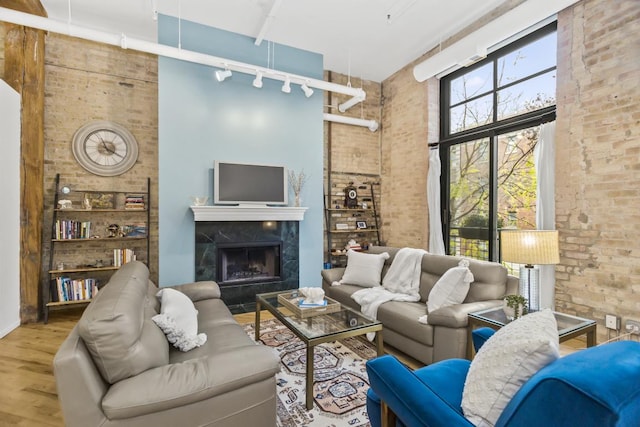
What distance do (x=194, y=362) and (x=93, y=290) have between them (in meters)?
3.30

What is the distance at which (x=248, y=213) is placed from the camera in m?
4.42

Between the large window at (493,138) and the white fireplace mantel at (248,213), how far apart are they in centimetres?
240

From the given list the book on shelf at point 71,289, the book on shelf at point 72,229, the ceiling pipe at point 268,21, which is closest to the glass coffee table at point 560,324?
the ceiling pipe at point 268,21

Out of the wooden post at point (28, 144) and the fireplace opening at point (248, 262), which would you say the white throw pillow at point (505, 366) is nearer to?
the fireplace opening at point (248, 262)

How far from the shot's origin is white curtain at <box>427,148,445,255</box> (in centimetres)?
488

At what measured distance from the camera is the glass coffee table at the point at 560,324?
7.11ft

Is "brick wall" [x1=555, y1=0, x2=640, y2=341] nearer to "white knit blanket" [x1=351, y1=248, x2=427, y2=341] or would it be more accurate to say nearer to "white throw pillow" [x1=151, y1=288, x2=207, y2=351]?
"white knit blanket" [x1=351, y1=248, x2=427, y2=341]

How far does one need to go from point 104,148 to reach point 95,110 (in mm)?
527

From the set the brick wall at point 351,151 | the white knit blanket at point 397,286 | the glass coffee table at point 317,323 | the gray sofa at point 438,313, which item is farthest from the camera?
the brick wall at point 351,151

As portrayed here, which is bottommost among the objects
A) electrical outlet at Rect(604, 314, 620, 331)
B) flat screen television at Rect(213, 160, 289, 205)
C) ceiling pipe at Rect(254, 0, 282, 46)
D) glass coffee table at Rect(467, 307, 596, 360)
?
electrical outlet at Rect(604, 314, 620, 331)

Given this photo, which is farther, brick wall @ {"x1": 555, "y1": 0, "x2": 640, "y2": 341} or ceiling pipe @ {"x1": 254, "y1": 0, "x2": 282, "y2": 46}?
ceiling pipe @ {"x1": 254, "y1": 0, "x2": 282, "y2": 46}

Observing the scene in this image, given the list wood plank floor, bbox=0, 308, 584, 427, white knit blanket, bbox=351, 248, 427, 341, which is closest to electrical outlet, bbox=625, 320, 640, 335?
wood plank floor, bbox=0, 308, 584, 427

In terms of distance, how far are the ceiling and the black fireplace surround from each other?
2.71m

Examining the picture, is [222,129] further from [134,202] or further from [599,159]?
[599,159]
